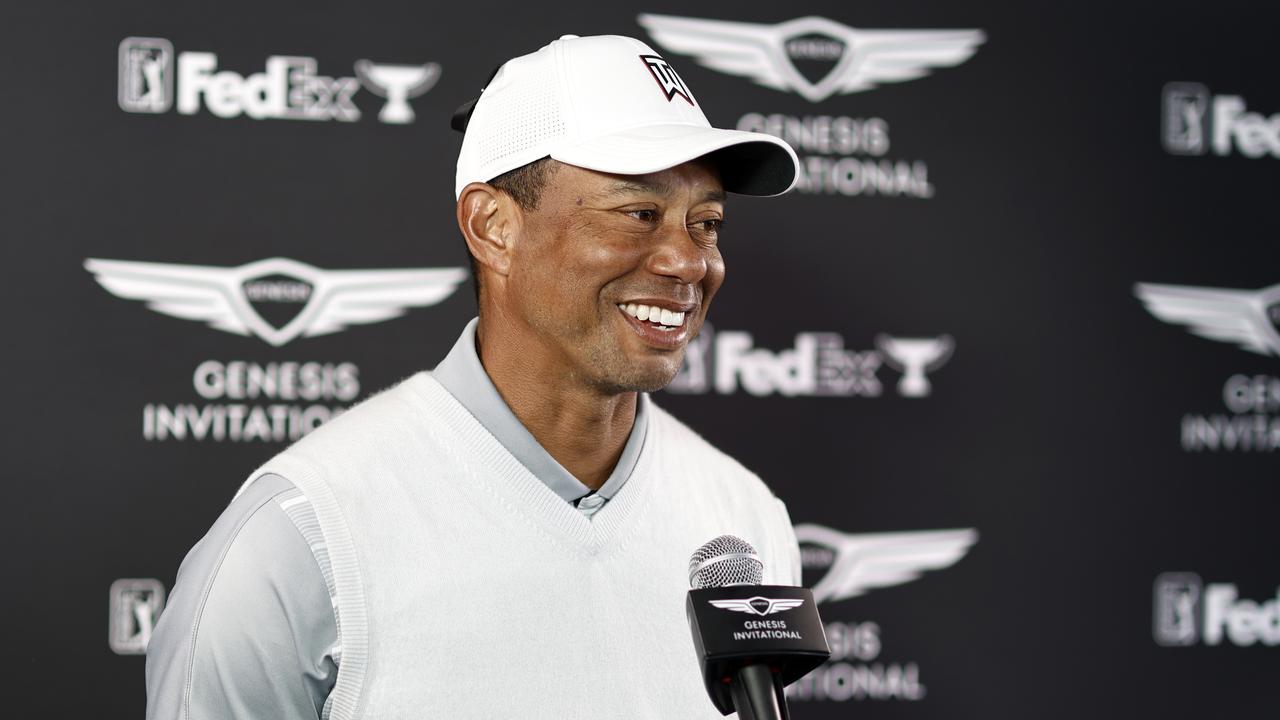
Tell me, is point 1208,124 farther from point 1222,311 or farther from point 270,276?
point 270,276

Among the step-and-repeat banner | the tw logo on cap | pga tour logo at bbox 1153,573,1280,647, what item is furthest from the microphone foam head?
pga tour logo at bbox 1153,573,1280,647

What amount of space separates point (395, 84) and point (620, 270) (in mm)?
959

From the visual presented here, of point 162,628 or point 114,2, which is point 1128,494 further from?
point 114,2

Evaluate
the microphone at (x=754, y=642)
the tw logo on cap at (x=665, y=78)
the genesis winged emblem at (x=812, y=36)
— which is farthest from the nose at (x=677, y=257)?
the genesis winged emblem at (x=812, y=36)

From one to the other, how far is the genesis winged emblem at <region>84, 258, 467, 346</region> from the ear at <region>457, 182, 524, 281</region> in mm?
705

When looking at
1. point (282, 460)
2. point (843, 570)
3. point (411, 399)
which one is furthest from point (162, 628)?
point (843, 570)

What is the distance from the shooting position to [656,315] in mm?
1223

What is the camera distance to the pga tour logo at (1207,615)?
224 centimetres

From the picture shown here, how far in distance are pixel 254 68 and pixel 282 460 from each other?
102cm

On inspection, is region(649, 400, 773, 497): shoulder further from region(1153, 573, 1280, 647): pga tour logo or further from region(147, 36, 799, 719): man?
region(1153, 573, 1280, 647): pga tour logo

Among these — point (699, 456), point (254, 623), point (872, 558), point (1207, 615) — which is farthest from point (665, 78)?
point (1207, 615)

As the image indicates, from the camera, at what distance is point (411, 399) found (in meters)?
1.28

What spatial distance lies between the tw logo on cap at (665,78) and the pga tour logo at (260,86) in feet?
2.70

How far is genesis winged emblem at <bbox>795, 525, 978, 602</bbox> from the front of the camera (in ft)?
7.09
